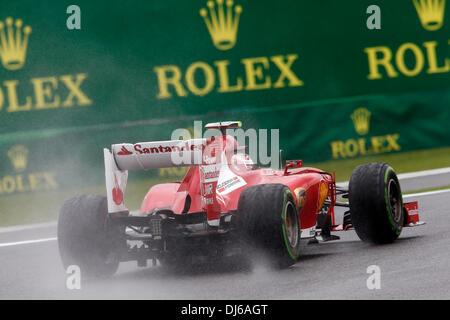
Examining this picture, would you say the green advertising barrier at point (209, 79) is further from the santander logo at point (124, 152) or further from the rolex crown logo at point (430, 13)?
the santander logo at point (124, 152)

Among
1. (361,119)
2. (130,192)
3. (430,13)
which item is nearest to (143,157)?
(130,192)

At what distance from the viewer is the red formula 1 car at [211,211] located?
21.0 ft

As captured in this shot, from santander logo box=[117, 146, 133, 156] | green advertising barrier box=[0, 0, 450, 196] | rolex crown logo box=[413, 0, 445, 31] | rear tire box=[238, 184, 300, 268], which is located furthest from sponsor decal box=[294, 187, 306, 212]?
rolex crown logo box=[413, 0, 445, 31]

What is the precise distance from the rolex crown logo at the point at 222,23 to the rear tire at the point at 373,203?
8.11 meters

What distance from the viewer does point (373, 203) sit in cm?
724

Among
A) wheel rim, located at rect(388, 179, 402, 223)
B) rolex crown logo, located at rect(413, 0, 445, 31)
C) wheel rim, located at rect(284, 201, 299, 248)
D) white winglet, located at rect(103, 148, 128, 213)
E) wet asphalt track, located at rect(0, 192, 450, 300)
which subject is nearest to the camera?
wet asphalt track, located at rect(0, 192, 450, 300)

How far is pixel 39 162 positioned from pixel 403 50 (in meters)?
7.02

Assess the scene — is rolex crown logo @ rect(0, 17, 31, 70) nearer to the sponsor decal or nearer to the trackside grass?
the trackside grass

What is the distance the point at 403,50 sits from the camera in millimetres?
15766

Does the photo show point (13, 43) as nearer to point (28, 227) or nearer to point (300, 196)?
point (28, 227)

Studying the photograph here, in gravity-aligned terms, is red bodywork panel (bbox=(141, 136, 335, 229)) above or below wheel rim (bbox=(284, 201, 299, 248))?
above

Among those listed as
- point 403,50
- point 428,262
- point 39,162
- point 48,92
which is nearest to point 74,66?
point 48,92

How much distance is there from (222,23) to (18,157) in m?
4.37

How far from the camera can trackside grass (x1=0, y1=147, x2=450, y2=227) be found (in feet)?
41.3
